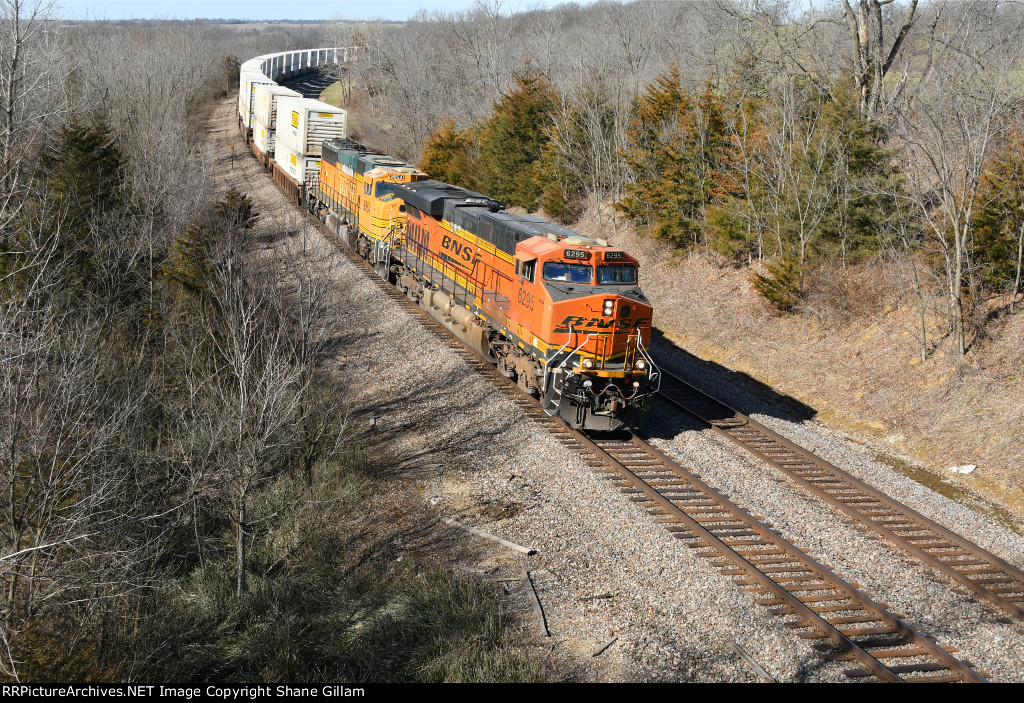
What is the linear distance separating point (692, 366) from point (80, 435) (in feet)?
55.2

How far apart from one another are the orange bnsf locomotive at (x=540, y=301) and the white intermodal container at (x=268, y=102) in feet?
82.1

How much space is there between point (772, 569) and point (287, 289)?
841 inches

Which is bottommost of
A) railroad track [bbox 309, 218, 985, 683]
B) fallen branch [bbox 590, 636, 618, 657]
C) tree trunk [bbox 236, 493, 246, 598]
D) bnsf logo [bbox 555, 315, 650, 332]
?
tree trunk [bbox 236, 493, 246, 598]

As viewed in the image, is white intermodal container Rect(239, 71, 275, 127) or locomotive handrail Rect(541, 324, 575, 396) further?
white intermodal container Rect(239, 71, 275, 127)

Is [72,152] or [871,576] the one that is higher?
[72,152]

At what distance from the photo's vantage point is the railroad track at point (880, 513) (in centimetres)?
1264

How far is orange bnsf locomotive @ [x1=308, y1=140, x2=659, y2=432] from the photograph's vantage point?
1722 centimetres

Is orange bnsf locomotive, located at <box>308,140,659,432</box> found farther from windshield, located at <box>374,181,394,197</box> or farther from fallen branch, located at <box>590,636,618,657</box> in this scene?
fallen branch, located at <box>590,636,618,657</box>

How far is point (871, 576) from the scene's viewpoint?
12609 millimetres

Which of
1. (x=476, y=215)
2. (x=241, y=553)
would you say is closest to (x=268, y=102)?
(x=476, y=215)

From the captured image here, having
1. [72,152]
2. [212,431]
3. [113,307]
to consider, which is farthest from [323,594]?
[72,152]

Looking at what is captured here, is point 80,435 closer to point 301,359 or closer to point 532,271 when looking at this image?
point 301,359

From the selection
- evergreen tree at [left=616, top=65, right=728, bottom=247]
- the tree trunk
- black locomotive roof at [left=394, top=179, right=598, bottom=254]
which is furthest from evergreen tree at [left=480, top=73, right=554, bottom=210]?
the tree trunk

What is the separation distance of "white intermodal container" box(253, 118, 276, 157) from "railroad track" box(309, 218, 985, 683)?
3845 centimetres
